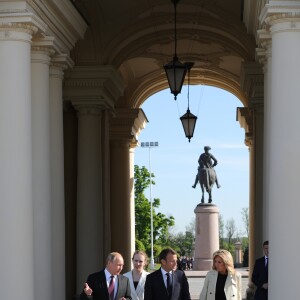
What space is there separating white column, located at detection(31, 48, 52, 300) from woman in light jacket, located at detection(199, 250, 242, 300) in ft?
15.1

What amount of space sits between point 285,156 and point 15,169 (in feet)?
13.8

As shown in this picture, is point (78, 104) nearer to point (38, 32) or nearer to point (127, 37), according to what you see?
point (127, 37)

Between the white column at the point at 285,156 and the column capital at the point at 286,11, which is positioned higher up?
the column capital at the point at 286,11

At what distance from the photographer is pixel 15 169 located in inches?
647

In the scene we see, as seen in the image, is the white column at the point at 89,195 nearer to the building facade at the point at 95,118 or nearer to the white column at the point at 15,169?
the building facade at the point at 95,118

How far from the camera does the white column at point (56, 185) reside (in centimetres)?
2014

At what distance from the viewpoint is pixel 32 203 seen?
56.2 ft

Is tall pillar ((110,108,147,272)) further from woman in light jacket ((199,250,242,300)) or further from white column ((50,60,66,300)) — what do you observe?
woman in light jacket ((199,250,242,300))

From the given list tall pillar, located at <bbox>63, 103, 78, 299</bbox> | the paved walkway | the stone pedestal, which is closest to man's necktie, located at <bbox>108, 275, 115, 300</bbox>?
tall pillar, located at <bbox>63, 103, 78, 299</bbox>

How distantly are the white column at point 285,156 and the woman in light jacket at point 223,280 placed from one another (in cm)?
114

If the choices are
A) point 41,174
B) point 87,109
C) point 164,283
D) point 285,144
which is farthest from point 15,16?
point 87,109

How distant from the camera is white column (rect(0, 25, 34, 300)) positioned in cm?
1635

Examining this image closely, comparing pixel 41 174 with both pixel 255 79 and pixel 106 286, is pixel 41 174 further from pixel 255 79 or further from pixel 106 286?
pixel 255 79

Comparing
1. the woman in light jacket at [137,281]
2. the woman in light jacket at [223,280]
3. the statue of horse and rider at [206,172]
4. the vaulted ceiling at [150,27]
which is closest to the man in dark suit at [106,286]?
the woman in light jacket at [137,281]
